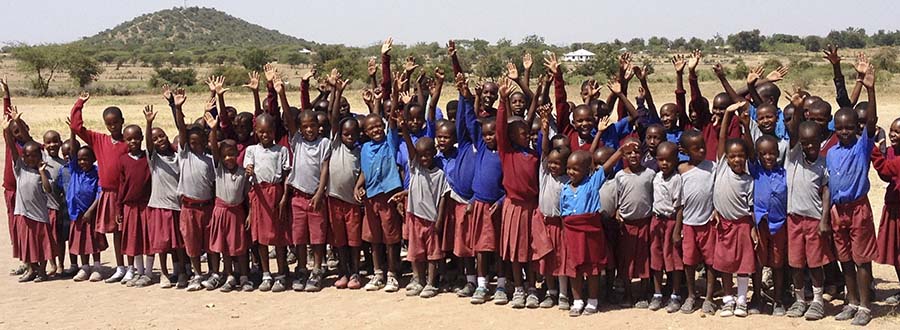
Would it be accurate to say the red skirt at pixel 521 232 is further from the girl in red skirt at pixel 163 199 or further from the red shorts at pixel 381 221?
the girl in red skirt at pixel 163 199

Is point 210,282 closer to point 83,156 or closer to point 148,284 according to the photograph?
point 148,284

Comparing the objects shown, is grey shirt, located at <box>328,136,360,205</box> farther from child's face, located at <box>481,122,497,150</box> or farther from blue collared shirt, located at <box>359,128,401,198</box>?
child's face, located at <box>481,122,497,150</box>

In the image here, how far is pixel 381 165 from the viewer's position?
688 cm

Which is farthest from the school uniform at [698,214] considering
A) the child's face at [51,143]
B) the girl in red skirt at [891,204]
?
the child's face at [51,143]

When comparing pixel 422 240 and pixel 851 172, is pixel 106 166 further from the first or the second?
pixel 851 172

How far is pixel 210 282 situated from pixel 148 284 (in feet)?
1.99

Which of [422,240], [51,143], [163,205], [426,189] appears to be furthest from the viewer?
[51,143]

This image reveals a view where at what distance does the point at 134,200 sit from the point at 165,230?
37 centimetres

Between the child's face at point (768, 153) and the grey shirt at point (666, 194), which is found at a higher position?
the child's face at point (768, 153)

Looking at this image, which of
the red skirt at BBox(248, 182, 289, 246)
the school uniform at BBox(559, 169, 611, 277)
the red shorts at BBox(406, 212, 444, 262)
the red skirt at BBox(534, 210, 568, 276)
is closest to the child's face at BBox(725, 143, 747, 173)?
A: the school uniform at BBox(559, 169, 611, 277)

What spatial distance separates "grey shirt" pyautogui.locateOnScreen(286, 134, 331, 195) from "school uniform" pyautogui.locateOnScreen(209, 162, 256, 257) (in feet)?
0.57

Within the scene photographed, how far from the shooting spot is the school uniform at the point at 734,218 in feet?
19.3

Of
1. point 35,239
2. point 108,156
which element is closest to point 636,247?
point 108,156

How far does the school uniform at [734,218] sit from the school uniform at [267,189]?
3.00 meters
